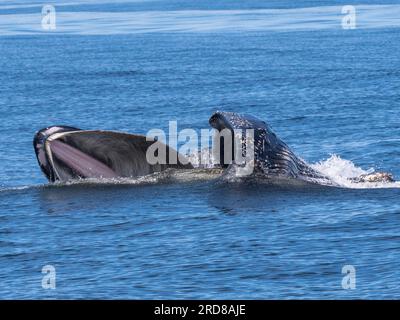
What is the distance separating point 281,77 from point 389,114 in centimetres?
1306

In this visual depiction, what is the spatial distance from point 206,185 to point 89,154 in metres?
2.71

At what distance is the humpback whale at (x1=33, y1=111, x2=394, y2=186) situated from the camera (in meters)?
25.5

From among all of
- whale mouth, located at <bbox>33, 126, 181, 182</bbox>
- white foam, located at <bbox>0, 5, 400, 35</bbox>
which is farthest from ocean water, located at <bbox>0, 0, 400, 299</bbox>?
white foam, located at <bbox>0, 5, 400, 35</bbox>

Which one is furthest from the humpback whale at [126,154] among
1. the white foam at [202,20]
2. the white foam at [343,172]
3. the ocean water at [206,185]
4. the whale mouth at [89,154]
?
the white foam at [202,20]

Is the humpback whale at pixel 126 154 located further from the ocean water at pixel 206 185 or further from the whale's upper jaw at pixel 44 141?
the ocean water at pixel 206 185

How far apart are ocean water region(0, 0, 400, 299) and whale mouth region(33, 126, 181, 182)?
1.15 feet

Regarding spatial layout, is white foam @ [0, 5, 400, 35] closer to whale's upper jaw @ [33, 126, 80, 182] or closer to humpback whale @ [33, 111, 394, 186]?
humpback whale @ [33, 111, 394, 186]

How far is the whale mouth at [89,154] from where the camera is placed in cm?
2548

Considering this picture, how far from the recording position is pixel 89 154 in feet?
85.0

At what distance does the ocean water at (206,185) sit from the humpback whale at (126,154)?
38 cm

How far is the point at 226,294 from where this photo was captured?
19672 millimetres

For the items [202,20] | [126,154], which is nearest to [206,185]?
[126,154]

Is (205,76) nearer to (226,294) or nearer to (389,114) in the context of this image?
(389,114)

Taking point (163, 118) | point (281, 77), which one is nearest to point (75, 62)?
point (281, 77)
